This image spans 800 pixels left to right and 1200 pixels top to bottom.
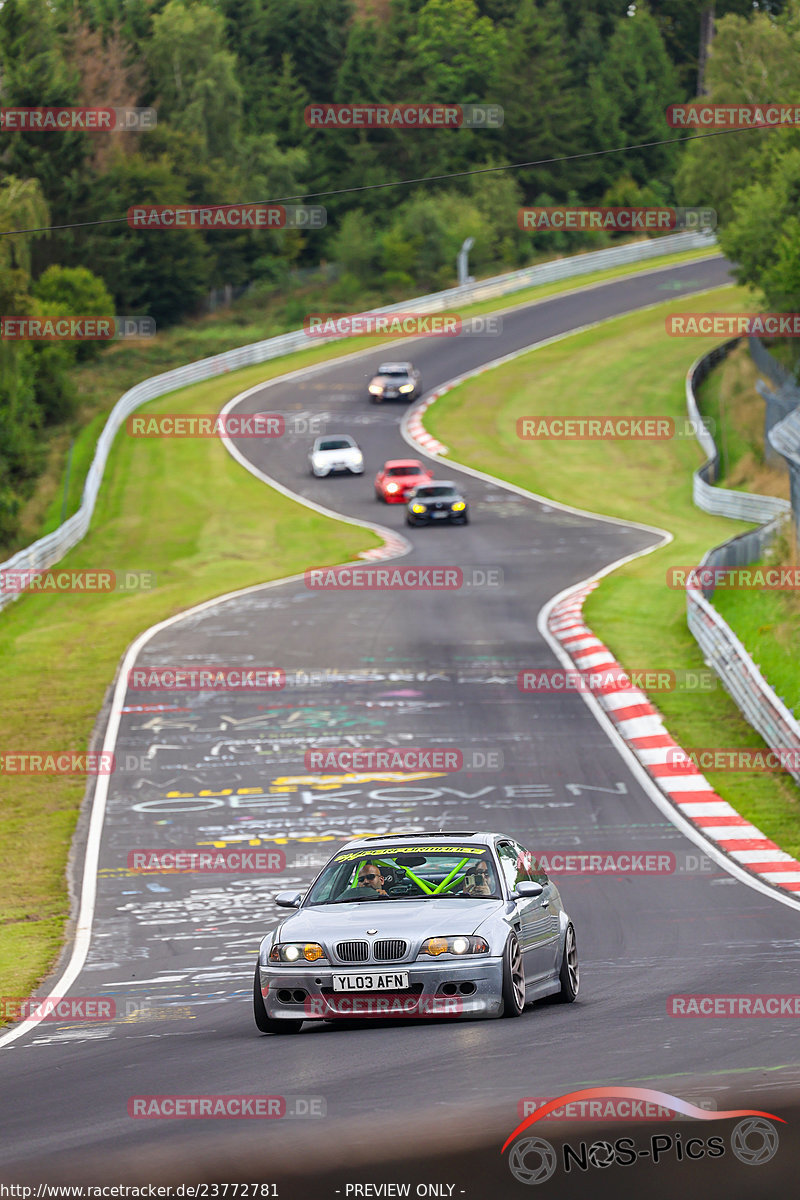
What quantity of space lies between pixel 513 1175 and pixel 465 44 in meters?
114

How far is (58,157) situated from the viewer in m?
82.1

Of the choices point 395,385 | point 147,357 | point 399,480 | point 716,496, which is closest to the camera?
point 716,496

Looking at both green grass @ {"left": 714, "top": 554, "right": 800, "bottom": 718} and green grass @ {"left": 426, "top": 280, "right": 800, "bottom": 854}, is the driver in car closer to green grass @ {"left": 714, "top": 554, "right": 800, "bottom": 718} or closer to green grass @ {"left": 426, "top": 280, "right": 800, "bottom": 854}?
green grass @ {"left": 426, "top": 280, "right": 800, "bottom": 854}

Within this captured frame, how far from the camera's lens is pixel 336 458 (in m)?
50.4

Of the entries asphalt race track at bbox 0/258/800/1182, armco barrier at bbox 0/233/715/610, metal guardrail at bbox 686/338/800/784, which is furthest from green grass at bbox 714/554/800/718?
armco barrier at bbox 0/233/715/610

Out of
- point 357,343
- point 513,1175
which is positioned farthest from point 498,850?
point 357,343

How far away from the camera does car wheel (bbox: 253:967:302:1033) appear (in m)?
9.76

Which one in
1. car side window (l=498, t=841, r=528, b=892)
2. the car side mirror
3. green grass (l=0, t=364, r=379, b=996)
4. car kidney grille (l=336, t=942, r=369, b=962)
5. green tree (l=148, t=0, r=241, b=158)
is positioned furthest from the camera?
green tree (l=148, t=0, r=241, b=158)

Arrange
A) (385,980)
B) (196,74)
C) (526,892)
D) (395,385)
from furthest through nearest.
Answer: (196,74), (395,385), (526,892), (385,980)

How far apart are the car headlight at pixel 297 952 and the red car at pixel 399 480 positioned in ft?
119

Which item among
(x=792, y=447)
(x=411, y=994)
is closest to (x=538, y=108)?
(x=792, y=447)

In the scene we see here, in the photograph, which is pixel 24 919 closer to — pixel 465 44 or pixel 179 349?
pixel 179 349

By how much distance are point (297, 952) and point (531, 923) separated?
1570 millimetres

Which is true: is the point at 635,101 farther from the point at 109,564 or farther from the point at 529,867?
the point at 529,867
